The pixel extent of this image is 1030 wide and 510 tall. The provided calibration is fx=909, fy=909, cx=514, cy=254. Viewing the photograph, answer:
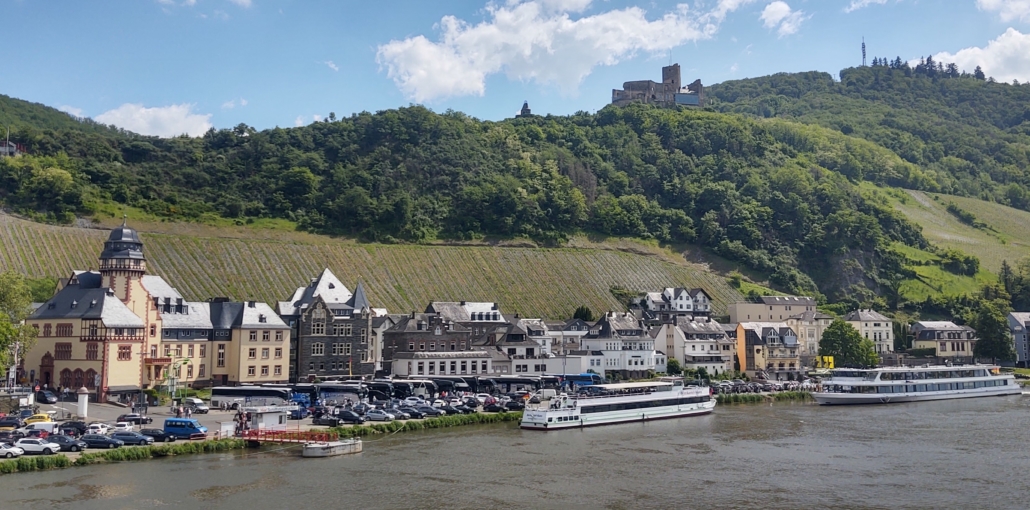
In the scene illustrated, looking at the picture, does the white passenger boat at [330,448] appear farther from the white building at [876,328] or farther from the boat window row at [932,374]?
the white building at [876,328]

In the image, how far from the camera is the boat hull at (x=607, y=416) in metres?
56.7

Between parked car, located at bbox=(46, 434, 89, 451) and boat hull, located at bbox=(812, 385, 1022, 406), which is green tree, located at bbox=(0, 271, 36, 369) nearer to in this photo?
parked car, located at bbox=(46, 434, 89, 451)

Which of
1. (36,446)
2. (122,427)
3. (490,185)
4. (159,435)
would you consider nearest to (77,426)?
(122,427)

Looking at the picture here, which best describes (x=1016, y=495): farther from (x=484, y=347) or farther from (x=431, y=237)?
(x=431, y=237)

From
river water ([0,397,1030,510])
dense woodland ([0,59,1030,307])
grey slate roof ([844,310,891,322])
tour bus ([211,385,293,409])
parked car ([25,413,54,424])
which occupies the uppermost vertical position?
dense woodland ([0,59,1030,307])

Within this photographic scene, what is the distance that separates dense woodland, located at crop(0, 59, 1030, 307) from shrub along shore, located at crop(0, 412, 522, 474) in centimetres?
6123

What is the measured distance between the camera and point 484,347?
269 feet

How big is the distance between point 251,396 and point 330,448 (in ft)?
50.2

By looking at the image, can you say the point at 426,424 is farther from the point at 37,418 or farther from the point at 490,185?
the point at 490,185

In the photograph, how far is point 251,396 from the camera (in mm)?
57906

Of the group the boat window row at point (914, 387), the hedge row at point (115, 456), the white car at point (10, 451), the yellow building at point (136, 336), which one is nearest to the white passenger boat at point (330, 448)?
the hedge row at point (115, 456)

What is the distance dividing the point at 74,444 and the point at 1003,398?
3017 inches

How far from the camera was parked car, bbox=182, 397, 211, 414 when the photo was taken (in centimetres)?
5572

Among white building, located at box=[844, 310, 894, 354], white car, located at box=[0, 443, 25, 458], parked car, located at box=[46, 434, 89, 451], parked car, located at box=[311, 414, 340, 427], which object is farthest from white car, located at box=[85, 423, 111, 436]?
white building, located at box=[844, 310, 894, 354]
